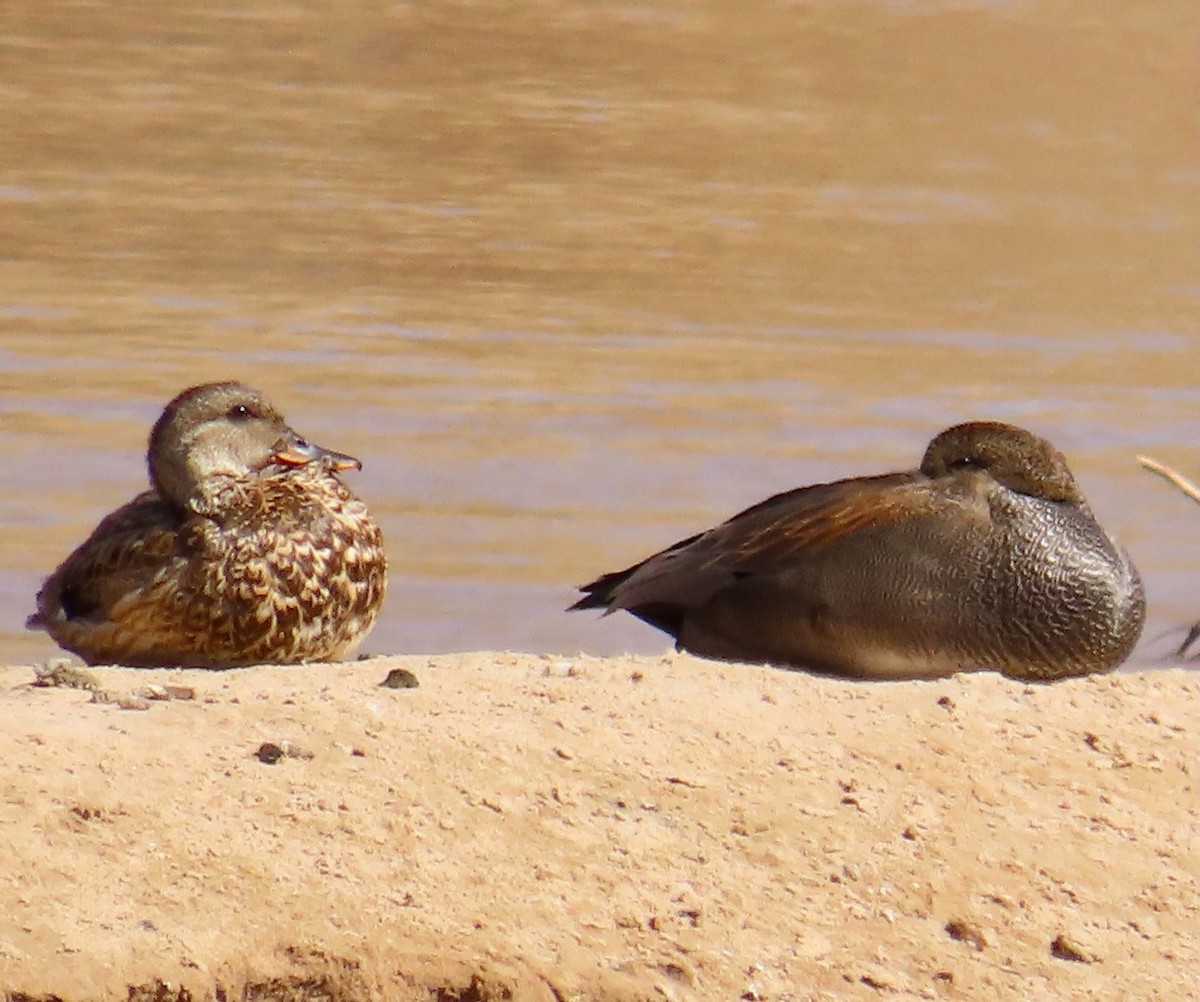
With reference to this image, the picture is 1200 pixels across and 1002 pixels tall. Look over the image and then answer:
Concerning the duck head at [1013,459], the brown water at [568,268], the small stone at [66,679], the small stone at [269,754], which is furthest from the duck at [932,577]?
the small stone at [269,754]

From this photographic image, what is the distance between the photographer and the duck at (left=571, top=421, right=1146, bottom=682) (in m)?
6.59

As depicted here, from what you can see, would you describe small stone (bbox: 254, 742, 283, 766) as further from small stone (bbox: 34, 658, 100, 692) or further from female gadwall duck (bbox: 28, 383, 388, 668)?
female gadwall duck (bbox: 28, 383, 388, 668)

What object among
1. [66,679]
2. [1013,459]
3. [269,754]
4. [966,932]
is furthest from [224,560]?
[966,932]

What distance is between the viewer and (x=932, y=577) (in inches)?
260

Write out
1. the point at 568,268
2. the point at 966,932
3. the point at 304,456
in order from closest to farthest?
the point at 966,932, the point at 304,456, the point at 568,268

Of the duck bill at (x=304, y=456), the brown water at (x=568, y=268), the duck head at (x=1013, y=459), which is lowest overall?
A: the brown water at (x=568, y=268)

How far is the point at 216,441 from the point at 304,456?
290 millimetres

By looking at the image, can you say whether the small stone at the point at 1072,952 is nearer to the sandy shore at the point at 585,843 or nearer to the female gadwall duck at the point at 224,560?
the sandy shore at the point at 585,843

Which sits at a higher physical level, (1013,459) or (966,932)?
(1013,459)

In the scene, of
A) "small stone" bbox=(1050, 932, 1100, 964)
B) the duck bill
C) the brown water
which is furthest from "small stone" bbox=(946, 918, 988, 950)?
the brown water

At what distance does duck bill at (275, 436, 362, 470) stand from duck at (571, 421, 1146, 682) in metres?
0.89

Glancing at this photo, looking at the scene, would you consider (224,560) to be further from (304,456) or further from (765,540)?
(765,540)

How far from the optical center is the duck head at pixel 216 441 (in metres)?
6.96

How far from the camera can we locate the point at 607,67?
2219cm
